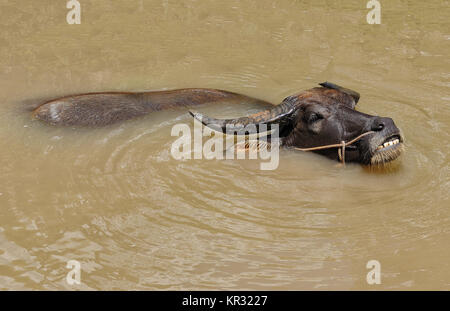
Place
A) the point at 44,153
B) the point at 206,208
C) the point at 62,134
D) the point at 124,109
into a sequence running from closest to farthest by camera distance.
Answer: the point at 206,208
the point at 44,153
the point at 62,134
the point at 124,109

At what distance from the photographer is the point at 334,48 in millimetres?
7770

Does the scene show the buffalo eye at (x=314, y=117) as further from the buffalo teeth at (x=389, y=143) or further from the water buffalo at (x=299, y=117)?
the buffalo teeth at (x=389, y=143)

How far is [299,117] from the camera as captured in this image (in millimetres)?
4852

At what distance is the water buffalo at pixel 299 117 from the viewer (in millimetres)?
4535

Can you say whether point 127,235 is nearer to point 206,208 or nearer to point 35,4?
point 206,208

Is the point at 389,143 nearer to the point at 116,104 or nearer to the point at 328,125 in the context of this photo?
the point at 328,125

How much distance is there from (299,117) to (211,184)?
101 centimetres

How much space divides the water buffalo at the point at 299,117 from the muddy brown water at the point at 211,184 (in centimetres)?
14

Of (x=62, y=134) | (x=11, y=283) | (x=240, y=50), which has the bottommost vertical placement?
(x=11, y=283)

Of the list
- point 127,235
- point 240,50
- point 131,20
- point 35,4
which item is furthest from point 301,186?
point 35,4

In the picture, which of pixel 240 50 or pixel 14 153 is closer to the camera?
pixel 14 153

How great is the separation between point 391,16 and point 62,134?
5.84 m

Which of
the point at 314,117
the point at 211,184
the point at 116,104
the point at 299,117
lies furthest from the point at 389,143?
the point at 116,104

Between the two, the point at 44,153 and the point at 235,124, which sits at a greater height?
the point at 235,124
